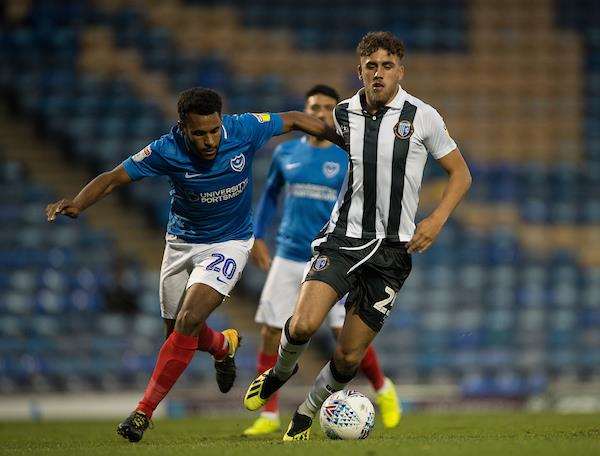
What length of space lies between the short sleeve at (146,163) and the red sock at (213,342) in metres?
1.14

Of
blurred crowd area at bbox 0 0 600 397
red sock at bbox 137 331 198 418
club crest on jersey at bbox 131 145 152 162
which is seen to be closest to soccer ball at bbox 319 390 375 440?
red sock at bbox 137 331 198 418

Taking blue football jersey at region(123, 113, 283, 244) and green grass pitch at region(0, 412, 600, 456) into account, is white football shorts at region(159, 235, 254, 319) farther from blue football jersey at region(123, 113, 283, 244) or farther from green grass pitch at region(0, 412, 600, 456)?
green grass pitch at region(0, 412, 600, 456)

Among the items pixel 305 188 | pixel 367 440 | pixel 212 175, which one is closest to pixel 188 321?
pixel 212 175

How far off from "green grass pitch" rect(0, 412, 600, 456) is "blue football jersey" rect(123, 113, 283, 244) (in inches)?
54.3

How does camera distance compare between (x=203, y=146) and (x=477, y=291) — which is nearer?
(x=203, y=146)

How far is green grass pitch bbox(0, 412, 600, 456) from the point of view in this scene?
5645 millimetres

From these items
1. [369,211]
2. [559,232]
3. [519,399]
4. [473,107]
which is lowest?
[519,399]

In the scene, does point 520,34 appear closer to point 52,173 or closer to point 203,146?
point 52,173

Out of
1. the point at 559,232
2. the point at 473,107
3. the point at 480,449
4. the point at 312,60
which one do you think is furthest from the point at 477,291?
the point at 480,449

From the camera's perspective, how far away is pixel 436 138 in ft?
21.1

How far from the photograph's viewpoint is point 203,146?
21.7ft

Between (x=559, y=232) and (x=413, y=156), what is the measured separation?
33.0 ft

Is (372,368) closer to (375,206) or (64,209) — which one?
(375,206)

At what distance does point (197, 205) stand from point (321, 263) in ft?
3.24
